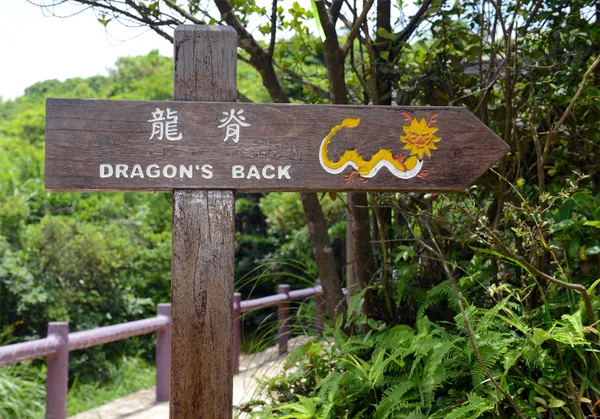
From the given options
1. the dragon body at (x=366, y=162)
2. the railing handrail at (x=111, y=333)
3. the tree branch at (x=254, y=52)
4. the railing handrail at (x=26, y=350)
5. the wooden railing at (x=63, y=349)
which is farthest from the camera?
the railing handrail at (x=111, y=333)

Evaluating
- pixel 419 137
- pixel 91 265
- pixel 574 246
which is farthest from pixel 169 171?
pixel 91 265

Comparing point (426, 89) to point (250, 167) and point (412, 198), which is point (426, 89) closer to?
point (412, 198)

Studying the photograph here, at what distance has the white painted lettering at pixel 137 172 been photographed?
2.45 m

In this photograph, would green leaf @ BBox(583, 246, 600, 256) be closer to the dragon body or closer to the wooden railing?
the dragon body

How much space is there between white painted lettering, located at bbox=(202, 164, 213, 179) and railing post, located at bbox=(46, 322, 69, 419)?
3.20m

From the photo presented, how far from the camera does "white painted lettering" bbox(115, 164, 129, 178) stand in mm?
2441

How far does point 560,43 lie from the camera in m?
3.65

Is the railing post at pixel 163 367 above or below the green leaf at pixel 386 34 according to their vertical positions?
below

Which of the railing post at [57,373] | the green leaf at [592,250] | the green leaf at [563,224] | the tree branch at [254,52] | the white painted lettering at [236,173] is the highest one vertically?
the tree branch at [254,52]

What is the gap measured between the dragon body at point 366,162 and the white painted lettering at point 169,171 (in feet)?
1.66

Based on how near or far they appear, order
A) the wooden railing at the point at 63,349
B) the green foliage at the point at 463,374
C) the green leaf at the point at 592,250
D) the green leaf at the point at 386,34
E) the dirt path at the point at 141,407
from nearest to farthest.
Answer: the green foliage at the point at 463,374 → the green leaf at the point at 592,250 → the green leaf at the point at 386,34 → the wooden railing at the point at 63,349 → the dirt path at the point at 141,407

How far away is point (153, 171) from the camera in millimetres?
2451

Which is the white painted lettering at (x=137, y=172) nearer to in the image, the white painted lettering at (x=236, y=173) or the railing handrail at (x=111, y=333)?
the white painted lettering at (x=236, y=173)

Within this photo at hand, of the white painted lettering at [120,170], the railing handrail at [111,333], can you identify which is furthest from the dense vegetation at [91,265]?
the white painted lettering at [120,170]
